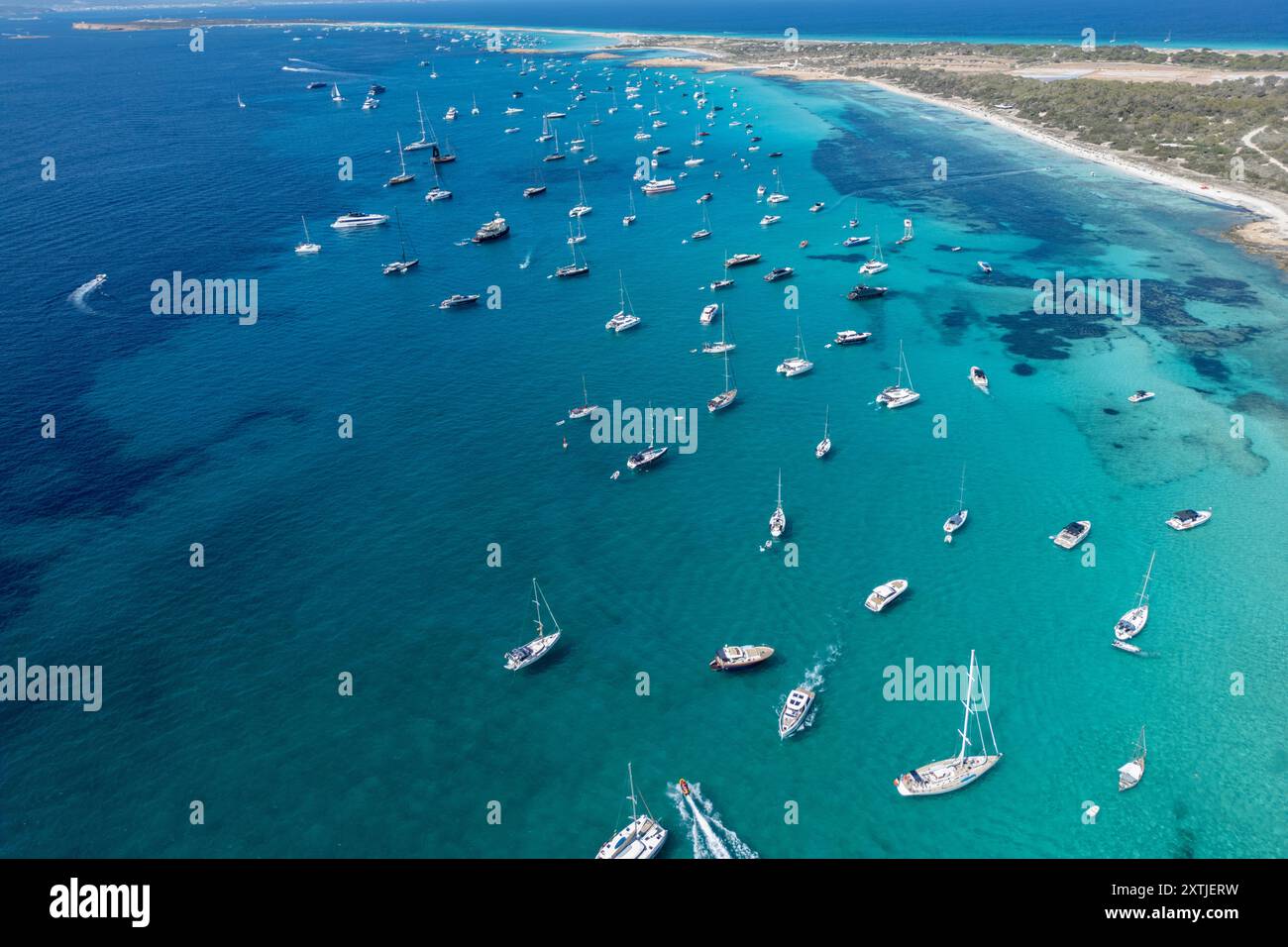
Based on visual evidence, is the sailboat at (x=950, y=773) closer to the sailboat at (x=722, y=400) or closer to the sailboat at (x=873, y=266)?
the sailboat at (x=722, y=400)

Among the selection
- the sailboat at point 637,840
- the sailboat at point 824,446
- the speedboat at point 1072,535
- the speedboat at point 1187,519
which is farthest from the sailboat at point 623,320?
the sailboat at point 637,840

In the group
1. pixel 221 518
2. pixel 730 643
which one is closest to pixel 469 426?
pixel 221 518

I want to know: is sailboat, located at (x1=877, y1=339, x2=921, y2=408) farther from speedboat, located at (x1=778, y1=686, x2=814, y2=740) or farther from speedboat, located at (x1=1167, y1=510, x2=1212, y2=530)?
speedboat, located at (x1=778, y1=686, x2=814, y2=740)

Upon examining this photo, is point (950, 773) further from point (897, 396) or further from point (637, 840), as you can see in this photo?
point (897, 396)

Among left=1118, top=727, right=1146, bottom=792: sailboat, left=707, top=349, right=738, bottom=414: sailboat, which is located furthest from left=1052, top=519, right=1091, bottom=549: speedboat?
left=707, top=349, right=738, bottom=414: sailboat

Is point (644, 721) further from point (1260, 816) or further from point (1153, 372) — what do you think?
point (1153, 372)

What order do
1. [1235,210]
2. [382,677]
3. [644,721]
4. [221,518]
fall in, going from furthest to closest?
[1235,210], [221,518], [382,677], [644,721]
